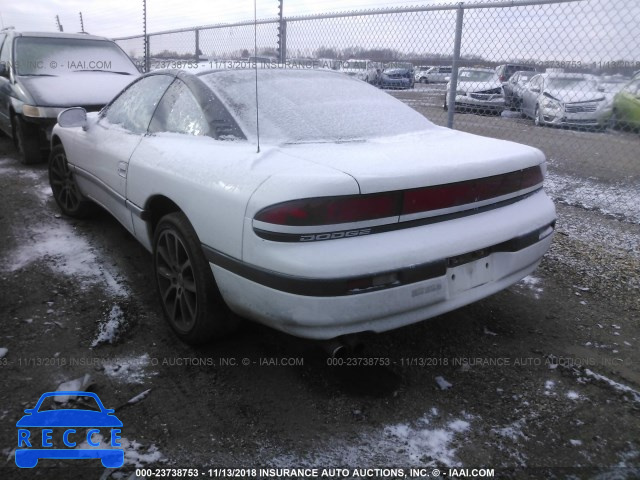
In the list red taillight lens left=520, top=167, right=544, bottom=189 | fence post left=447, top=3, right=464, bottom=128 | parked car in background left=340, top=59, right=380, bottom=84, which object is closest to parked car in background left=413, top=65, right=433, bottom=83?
parked car in background left=340, top=59, right=380, bottom=84

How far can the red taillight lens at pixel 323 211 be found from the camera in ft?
6.35

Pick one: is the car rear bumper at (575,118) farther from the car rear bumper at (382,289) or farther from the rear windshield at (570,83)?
the car rear bumper at (382,289)

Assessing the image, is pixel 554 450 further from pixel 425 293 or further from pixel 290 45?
pixel 290 45

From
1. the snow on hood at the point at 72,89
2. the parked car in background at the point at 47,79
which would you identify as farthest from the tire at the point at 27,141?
the snow on hood at the point at 72,89

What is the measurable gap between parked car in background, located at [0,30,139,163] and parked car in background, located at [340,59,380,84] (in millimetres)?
3116

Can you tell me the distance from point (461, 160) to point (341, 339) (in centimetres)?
100

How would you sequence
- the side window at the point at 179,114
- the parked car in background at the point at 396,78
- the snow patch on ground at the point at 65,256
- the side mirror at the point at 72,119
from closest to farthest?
the side window at the point at 179,114, the snow patch on ground at the point at 65,256, the side mirror at the point at 72,119, the parked car in background at the point at 396,78

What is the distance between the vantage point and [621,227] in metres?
4.69

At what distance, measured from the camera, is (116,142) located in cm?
331

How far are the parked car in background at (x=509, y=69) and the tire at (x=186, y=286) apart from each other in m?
4.47

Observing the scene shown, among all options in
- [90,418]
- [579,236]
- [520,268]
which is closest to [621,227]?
[579,236]

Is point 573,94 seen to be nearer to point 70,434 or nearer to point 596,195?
point 596,195

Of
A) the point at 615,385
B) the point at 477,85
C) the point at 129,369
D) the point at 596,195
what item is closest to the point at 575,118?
the point at 596,195

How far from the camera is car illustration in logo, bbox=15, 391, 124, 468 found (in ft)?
6.44
